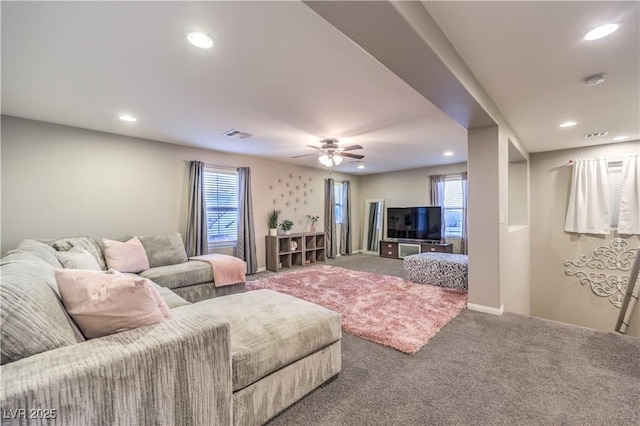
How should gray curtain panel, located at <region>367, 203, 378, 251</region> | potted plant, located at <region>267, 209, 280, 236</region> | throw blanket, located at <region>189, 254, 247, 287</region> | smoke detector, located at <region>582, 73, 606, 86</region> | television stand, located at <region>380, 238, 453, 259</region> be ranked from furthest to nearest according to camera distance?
1. gray curtain panel, located at <region>367, 203, 378, 251</region>
2. television stand, located at <region>380, 238, 453, 259</region>
3. potted plant, located at <region>267, 209, 280, 236</region>
4. throw blanket, located at <region>189, 254, 247, 287</region>
5. smoke detector, located at <region>582, 73, 606, 86</region>

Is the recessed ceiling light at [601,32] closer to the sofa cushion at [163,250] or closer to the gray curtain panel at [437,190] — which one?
the sofa cushion at [163,250]

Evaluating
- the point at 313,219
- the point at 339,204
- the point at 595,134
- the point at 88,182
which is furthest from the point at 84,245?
the point at 595,134

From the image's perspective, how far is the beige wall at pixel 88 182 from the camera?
3307 mm

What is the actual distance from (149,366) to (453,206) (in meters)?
6.87

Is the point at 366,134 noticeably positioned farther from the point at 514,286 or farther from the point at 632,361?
the point at 632,361

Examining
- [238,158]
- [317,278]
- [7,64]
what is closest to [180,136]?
[238,158]

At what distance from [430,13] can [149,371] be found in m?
2.33

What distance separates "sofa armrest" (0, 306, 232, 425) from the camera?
2.89 feet

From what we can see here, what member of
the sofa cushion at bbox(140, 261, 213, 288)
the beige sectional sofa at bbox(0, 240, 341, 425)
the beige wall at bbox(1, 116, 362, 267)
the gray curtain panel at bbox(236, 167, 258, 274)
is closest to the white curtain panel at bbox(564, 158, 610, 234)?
the beige sectional sofa at bbox(0, 240, 341, 425)

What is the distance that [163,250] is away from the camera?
388cm

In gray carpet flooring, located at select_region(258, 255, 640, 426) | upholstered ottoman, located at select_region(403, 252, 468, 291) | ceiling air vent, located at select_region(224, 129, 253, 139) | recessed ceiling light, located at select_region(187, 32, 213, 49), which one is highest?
ceiling air vent, located at select_region(224, 129, 253, 139)

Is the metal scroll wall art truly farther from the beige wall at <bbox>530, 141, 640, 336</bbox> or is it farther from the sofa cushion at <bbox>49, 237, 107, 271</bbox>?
the sofa cushion at <bbox>49, 237, 107, 271</bbox>

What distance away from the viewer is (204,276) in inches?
143

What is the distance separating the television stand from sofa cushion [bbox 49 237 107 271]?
19.8 feet
